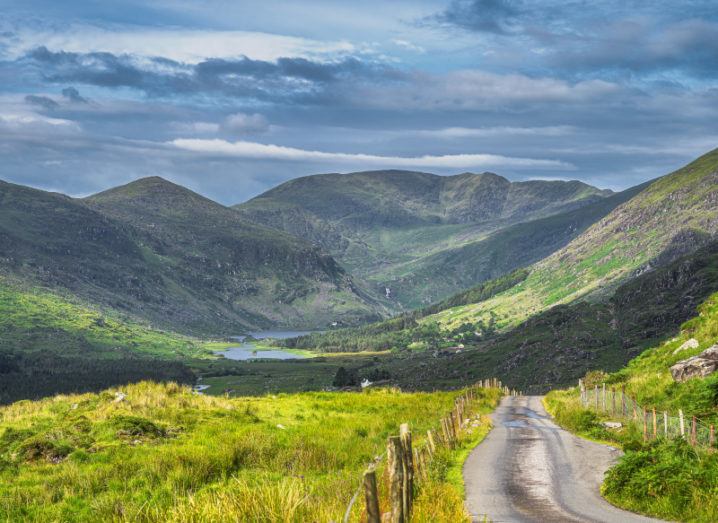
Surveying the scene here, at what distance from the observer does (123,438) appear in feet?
108

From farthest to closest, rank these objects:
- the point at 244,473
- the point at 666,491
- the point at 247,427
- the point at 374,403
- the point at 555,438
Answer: the point at 374,403 < the point at 555,438 < the point at 247,427 < the point at 244,473 < the point at 666,491

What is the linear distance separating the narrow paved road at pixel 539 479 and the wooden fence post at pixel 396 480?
293cm

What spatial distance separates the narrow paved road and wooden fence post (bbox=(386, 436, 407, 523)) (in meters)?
2.93

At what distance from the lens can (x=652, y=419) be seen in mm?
38656

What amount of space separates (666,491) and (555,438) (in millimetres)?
18961

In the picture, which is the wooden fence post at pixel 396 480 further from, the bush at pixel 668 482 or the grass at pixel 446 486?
the bush at pixel 668 482

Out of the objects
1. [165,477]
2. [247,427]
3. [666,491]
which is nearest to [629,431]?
[666,491]

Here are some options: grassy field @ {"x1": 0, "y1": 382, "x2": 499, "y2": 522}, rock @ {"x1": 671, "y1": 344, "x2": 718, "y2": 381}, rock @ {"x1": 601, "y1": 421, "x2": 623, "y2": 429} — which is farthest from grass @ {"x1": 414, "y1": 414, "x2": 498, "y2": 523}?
rock @ {"x1": 671, "y1": 344, "x2": 718, "y2": 381}

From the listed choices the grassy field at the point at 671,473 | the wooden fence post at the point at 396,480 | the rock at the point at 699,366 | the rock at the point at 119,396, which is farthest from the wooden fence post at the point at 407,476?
the rock at the point at 699,366

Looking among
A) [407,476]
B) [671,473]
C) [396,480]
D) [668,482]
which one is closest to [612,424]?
[671,473]

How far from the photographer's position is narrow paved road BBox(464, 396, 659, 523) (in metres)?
21.3

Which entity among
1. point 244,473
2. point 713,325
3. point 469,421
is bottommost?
point 469,421

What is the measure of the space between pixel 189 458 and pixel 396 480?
14337mm

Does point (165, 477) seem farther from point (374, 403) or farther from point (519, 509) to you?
point (374, 403)
